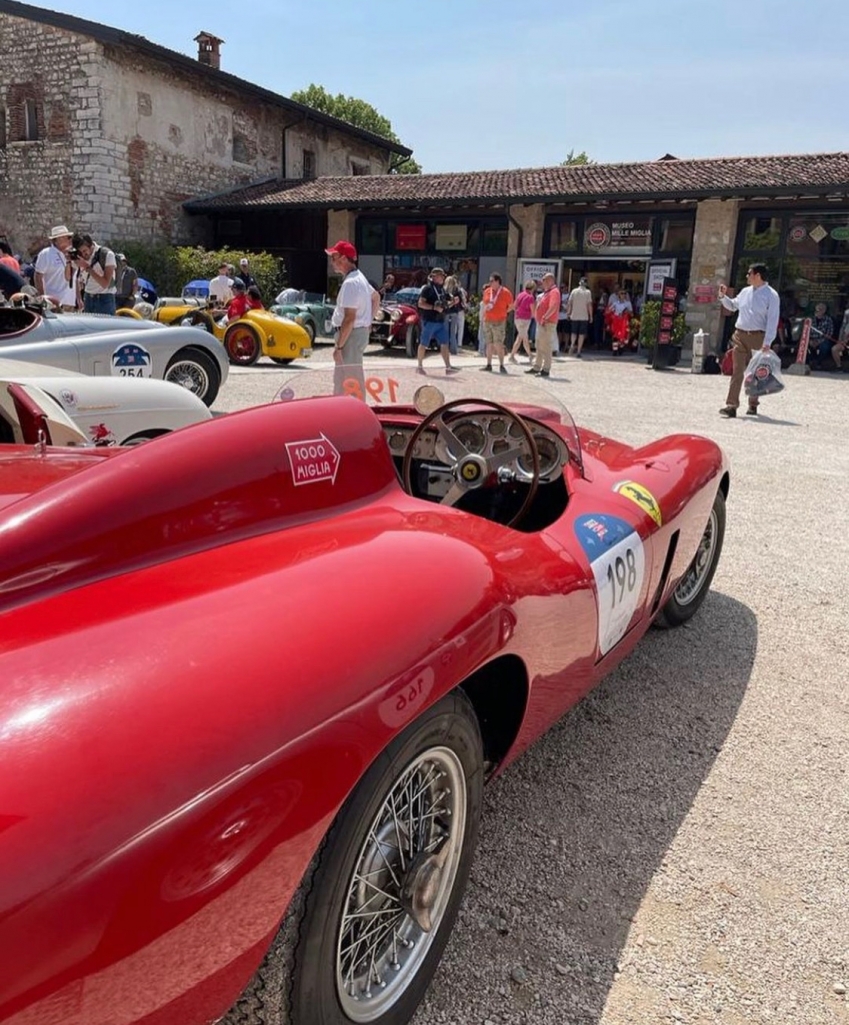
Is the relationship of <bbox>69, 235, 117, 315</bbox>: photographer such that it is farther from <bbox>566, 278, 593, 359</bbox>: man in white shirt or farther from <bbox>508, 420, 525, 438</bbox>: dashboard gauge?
<bbox>566, 278, 593, 359</bbox>: man in white shirt

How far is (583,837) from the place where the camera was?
2.32 metres

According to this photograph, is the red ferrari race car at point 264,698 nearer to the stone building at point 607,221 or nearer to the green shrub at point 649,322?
the green shrub at point 649,322

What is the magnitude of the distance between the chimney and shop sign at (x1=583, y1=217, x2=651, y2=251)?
55.5 feet

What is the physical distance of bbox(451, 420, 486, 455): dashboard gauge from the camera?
9.28ft

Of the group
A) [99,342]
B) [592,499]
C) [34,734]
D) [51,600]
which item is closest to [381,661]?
[34,734]

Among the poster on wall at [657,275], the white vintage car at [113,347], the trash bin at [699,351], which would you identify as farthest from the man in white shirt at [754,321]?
the poster on wall at [657,275]

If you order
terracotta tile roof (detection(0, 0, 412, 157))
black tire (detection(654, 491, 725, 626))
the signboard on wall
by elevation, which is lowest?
black tire (detection(654, 491, 725, 626))

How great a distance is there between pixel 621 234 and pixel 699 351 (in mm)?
6535

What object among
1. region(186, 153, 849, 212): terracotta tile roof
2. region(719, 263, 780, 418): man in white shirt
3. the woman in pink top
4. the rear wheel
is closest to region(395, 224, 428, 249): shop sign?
region(186, 153, 849, 212): terracotta tile roof

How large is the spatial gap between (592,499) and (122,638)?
1.70m

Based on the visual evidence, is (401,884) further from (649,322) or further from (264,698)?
(649,322)

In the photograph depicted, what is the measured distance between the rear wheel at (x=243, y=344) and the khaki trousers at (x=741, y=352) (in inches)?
296

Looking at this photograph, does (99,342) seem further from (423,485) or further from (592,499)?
(592,499)

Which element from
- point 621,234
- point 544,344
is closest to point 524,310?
point 544,344
